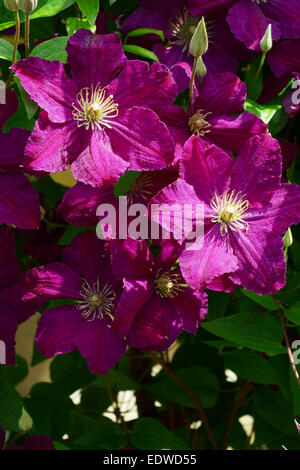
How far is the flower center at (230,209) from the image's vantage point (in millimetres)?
670

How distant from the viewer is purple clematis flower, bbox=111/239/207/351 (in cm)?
68

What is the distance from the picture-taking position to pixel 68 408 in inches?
40.1

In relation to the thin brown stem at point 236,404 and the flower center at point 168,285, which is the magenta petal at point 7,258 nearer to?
the flower center at point 168,285

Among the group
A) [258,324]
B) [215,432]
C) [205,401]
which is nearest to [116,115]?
[258,324]

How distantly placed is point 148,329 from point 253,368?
21cm

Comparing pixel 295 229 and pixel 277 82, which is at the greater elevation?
pixel 277 82

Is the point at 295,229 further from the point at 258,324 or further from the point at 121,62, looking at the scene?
the point at 121,62

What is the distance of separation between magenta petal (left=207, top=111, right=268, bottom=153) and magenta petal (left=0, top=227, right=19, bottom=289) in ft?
0.84

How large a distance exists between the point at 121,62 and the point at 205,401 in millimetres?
Answer: 540

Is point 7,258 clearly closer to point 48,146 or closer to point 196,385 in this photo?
point 48,146

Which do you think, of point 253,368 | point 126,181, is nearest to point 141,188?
point 126,181

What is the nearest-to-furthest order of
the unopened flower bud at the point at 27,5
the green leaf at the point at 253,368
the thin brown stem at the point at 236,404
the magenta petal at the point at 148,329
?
the unopened flower bud at the point at 27,5
the magenta petal at the point at 148,329
the green leaf at the point at 253,368
the thin brown stem at the point at 236,404

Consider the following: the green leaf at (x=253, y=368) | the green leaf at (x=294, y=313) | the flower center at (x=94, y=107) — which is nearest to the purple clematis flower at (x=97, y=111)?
the flower center at (x=94, y=107)

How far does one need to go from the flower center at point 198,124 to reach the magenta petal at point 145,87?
48 millimetres
